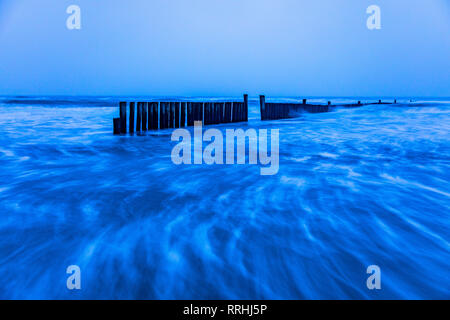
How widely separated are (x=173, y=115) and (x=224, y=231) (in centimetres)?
1054

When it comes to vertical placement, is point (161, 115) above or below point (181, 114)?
below

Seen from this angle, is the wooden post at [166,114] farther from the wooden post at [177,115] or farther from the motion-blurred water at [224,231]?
the motion-blurred water at [224,231]

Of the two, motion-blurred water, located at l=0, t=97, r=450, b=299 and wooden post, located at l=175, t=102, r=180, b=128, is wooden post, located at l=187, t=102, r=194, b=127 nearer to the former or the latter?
wooden post, located at l=175, t=102, r=180, b=128

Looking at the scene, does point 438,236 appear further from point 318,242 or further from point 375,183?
point 375,183

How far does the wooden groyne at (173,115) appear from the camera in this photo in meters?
10.7

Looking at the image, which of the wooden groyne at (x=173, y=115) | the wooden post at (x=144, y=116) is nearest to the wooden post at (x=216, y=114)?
the wooden groyne at (x=173, y=115)

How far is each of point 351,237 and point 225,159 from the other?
3.97m

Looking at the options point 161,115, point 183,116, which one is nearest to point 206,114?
point 183,116

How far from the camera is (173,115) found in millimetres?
12773

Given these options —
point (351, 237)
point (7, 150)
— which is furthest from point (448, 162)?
point (7, 150)

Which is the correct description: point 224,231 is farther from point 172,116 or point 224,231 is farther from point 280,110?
point 280,110

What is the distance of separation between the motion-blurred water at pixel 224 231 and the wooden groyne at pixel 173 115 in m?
5.37

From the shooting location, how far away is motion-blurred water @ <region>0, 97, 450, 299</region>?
1.97m

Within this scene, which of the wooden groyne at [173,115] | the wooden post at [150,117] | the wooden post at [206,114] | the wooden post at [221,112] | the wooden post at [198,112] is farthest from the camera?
the wooden post at [221,112]
